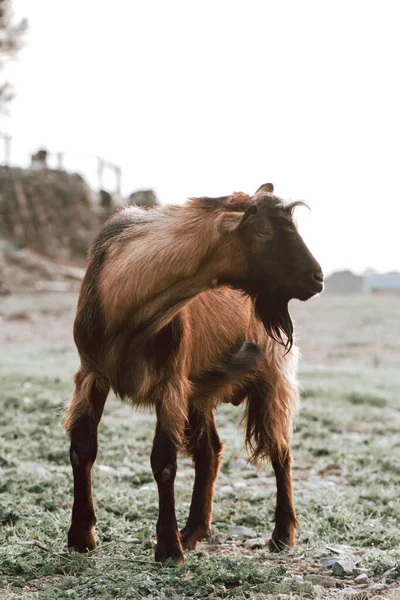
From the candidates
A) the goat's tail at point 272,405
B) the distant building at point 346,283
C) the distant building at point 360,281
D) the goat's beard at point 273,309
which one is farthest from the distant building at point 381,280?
the goat's beard at point 273,309

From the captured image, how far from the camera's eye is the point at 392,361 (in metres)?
17.5

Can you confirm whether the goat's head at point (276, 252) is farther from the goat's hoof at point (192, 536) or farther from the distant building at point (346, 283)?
the distant building at point (346, 283)

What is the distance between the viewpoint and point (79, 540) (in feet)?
15.5

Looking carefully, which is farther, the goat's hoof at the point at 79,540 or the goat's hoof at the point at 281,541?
the goat's hoof at the point at 281,541

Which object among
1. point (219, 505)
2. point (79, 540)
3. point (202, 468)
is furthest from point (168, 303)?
point (219, 505)

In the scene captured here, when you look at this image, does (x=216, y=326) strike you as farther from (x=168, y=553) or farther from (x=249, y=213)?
(x=168, y=553)

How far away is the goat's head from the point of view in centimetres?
414

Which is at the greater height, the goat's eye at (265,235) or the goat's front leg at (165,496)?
the goat's eye at (265,235)

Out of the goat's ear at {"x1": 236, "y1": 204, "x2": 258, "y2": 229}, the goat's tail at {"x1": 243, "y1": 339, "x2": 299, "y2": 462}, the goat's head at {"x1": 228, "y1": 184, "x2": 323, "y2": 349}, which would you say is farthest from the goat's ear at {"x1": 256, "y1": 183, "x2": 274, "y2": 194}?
the goat's tail at {"x1": 243, "y1": 339, "x2": 299, "y2": 462}

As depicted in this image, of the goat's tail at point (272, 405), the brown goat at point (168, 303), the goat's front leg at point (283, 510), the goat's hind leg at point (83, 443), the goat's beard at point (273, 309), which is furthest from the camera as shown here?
the goat's tail at point (272, 405)

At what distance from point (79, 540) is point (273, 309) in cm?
180

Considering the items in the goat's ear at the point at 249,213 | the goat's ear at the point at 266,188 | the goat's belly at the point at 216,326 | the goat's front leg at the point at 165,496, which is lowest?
the goat's front leg at the point at 165,496

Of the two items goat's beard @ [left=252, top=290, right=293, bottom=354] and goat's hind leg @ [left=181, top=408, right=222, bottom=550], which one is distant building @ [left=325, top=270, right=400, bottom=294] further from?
goat's beard @ [left=252, top=290, right=293, bottom=354]

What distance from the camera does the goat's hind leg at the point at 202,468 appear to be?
5.37 meters
